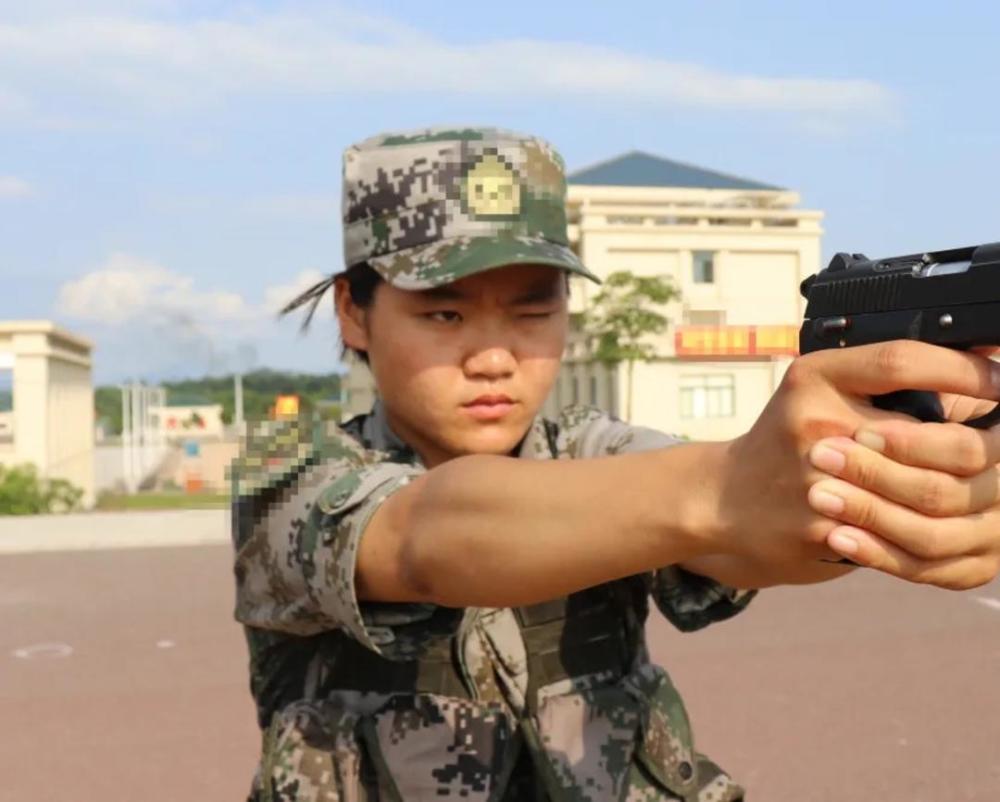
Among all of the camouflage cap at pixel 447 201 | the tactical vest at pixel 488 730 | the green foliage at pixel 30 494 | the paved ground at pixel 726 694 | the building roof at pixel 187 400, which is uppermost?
the building roof at pixel 187 400

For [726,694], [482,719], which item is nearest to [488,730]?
[482,719]

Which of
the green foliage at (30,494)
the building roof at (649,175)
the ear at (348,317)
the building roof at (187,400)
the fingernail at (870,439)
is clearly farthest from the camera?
the building roof at (187,400)

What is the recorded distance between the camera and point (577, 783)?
138cm

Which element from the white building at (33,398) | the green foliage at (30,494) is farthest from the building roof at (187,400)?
the green foliage at (30,494)

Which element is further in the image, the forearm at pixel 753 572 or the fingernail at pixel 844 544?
the forearm at pixel 753 572

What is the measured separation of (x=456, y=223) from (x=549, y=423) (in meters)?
0.31

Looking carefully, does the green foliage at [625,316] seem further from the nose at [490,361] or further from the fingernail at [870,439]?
the fingernail at [870,439]

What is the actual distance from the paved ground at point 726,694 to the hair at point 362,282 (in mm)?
2777

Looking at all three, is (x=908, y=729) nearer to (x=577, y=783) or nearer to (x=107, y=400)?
(x=577, y=783)

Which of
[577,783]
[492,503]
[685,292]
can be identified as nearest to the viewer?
[492,503]

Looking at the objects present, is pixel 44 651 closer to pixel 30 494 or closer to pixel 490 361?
pixel 490 361

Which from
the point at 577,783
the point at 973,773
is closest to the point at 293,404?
the point at 577,783

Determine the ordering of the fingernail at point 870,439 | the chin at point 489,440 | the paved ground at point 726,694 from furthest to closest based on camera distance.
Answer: the paved ground at point 726,694, the chin at point 489,440, the fingernail at point 870,439

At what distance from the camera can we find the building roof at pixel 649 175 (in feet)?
158
